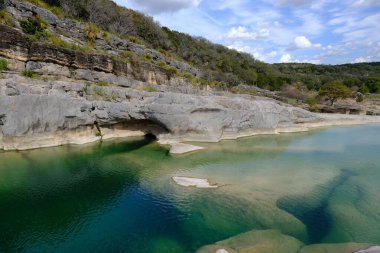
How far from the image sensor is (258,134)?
35.2 m

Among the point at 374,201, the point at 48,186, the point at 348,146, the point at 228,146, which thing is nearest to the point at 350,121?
the point at 348,146

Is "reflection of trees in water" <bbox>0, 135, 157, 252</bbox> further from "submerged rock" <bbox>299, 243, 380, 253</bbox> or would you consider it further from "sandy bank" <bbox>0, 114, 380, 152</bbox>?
"submerged rock" <bbox>299, 243, 380, 253</bbox>

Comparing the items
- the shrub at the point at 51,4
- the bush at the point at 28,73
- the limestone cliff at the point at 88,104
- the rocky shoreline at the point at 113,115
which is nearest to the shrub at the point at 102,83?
the limestone cliff at the point at 88,104

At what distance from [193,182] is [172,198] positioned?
97.9 inches

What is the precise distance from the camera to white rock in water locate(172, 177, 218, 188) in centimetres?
1797

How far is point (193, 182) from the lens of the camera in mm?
18422

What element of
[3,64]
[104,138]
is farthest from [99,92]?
[3,64]

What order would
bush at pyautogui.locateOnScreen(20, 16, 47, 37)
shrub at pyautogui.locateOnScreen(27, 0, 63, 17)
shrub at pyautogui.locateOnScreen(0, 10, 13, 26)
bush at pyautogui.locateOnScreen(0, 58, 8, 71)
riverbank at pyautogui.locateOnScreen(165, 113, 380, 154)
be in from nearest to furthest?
riverbank at pyautogui.locateOnScreen(165, 113, 380, 154), bush at pyautogui.locateOnScreen(0, 58, 8, 71), shrub at pyautogui.locateOnScreen(0, 10, 13, 26), bush at pyautogui.locateOnScreen(20, 16, 47, 37), shrub at pyautogui.locateOnScreen(27, 0, 63, 17)

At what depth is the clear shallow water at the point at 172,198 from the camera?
489 inches

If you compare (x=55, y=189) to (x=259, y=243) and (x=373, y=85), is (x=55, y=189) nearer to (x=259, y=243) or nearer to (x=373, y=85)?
(x=259, y=243)

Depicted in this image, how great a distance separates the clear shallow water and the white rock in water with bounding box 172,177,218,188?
0.57 m

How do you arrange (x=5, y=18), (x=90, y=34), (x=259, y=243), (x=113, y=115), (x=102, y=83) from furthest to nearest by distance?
(x=90, y=34) → (x=102, y=83) → (x=5, y=18) → (x=113, y=115) → (x=259, y=243)

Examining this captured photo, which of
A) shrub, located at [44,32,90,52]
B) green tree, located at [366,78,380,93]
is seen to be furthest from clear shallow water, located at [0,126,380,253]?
green tree, located at [366,78,380,93]

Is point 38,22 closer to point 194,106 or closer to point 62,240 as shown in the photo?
point 194,106
